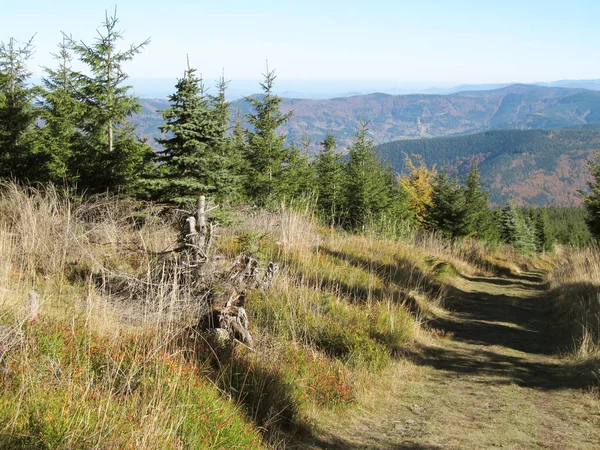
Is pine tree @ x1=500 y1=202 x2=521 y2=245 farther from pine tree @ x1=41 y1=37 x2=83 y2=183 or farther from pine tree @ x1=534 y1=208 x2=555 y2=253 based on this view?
pine tree @ x1=41 y1=37 x2=83 y2=183

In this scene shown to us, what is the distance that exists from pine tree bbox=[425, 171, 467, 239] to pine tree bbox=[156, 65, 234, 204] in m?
20.1

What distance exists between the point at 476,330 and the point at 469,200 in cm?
2651

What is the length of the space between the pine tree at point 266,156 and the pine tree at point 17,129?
6675 mm

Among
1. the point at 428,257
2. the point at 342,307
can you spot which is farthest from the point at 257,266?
the point at 428,257

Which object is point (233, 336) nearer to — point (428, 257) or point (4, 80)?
point (428, 257)

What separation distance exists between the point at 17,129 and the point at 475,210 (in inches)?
1056

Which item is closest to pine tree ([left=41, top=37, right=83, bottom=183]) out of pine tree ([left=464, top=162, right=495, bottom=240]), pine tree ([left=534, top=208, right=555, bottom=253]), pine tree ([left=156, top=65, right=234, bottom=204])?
pine tree ([left=156, top=65, right=234, bottom=204])

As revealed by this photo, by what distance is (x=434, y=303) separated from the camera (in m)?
7.77

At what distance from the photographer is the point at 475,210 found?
104ft

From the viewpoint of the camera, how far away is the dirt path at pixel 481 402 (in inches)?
141

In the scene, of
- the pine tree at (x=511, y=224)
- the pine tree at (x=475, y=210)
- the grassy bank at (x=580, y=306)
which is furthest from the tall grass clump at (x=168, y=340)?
the pine tree at (x=511, y=224)

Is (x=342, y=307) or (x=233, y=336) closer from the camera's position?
(x=233, y=336)

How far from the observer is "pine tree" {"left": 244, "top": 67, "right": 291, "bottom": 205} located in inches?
656

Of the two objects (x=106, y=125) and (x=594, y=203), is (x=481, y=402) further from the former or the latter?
(x=594, y=203)
